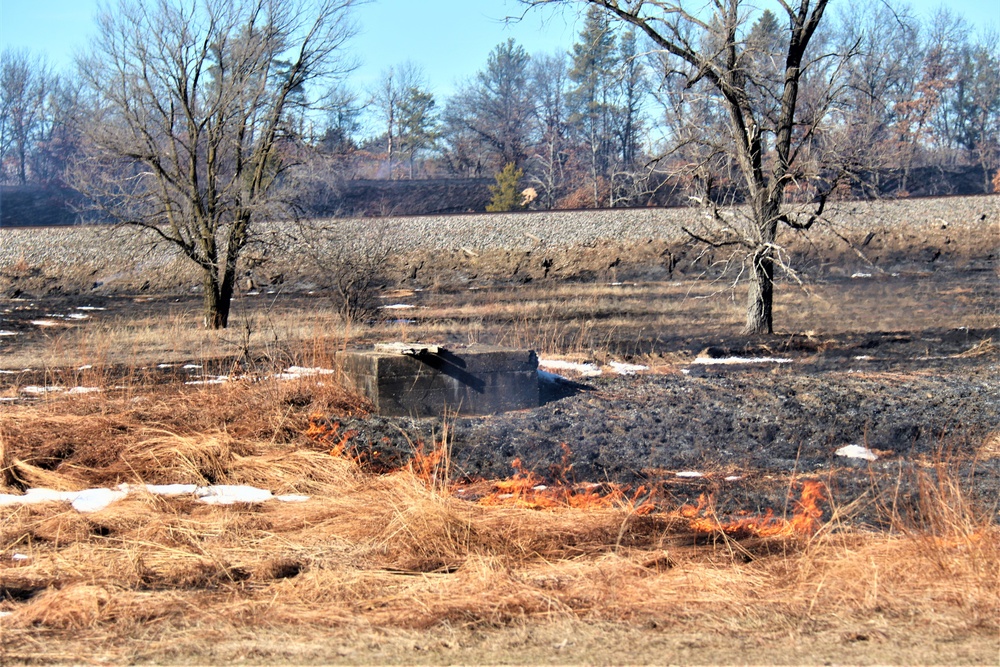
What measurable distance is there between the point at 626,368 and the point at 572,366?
0.86 metres

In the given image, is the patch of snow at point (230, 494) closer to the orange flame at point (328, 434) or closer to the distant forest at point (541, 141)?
the orange flame at point (328, 434)

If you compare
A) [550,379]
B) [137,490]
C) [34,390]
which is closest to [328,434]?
[137,490]

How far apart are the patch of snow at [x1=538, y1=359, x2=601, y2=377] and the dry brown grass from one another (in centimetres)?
610

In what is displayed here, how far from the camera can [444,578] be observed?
4.91 metres

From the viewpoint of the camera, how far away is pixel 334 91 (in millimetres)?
19188

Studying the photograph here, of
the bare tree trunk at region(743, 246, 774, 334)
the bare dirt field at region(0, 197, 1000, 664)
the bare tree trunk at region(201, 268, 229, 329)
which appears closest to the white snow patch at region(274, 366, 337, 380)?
the bare dirt field at region(0, 197, 1000, 664)

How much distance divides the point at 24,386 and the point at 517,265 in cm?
2048

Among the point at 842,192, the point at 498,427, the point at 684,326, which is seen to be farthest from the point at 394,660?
the point at 842,192

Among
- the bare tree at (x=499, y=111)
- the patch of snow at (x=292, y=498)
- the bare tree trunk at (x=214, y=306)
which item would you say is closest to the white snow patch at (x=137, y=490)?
the patch of snow at (x=292, y=498)

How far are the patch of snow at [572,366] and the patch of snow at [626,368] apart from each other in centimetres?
30

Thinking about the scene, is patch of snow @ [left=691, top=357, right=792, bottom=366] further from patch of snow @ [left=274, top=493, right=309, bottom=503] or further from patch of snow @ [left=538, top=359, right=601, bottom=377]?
patch of snow @ [left=274, top=493, right=309, bottom=503]

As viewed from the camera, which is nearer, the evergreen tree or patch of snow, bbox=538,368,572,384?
patch of snow, bbox=538,368,572,384

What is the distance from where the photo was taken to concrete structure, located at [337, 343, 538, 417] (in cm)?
947

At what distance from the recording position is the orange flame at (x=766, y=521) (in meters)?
5.68
